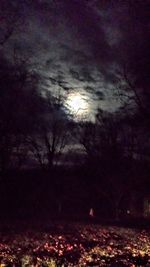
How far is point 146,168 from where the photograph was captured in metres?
41.3

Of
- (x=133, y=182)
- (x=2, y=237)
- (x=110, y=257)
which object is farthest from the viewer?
(x=133, y=182)

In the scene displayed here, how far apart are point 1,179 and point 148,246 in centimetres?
2656

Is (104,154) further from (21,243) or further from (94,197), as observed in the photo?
(21,243)

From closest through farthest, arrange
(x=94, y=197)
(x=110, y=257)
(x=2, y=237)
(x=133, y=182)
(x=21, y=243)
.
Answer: (x=110, y=257)
(x=21, y=243)
(x=2, y=237)
(x=133, y=182)
(x=94, y=197)

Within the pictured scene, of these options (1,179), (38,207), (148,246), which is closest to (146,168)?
(38,207)

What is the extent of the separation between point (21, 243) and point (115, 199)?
911 inches

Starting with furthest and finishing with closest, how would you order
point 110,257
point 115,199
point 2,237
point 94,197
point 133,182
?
point 94,197 < point 133,182 < point 115,199 < point 2,237 < point 110,257

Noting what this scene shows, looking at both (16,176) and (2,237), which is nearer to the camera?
(2,237)

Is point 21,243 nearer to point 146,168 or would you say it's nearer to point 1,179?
point 1,179

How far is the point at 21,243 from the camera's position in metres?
14.6

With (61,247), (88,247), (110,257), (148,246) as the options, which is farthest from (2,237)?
(148,246)

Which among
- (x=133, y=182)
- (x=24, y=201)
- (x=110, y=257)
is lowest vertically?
(x=110, y=257)

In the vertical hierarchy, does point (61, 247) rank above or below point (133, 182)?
below

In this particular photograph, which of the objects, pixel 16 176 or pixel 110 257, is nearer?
pixel 110 257
